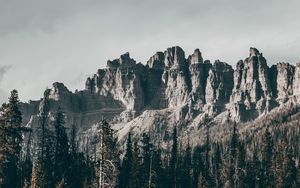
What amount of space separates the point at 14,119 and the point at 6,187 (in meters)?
9.97

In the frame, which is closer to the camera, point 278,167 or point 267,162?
point 278,167

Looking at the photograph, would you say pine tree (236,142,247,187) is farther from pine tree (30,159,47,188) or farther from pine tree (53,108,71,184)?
pine tree (30,159,47,188)

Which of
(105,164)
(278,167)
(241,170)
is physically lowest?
(105,164)

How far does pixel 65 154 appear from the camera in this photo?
7900 cm

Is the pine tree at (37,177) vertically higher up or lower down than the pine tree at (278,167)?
lower down

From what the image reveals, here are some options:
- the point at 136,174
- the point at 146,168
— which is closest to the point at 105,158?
the point at 136,174

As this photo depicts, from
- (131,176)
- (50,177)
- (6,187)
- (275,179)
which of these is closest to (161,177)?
(131,176)

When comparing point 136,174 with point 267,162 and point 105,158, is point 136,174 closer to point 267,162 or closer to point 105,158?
point 105,158

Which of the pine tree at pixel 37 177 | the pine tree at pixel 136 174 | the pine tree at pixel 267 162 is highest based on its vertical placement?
the pine tree at pixel 267 162

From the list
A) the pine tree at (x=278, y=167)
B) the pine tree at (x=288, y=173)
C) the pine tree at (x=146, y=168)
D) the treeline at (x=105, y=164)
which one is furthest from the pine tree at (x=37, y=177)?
the pine tree at (x=288, y=173)

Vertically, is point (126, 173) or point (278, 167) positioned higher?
point (278, 167)

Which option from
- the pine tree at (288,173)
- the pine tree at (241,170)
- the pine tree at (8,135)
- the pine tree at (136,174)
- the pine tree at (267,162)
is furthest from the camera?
the pine tree at (267,162)

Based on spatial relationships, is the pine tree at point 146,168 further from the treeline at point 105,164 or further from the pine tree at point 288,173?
the pine tree at point 288,173

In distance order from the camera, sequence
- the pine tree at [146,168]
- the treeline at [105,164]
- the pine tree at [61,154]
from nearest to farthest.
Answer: the treeline at [105,164] < the pine tree at [61,154] < the pine tree at [146,168]
